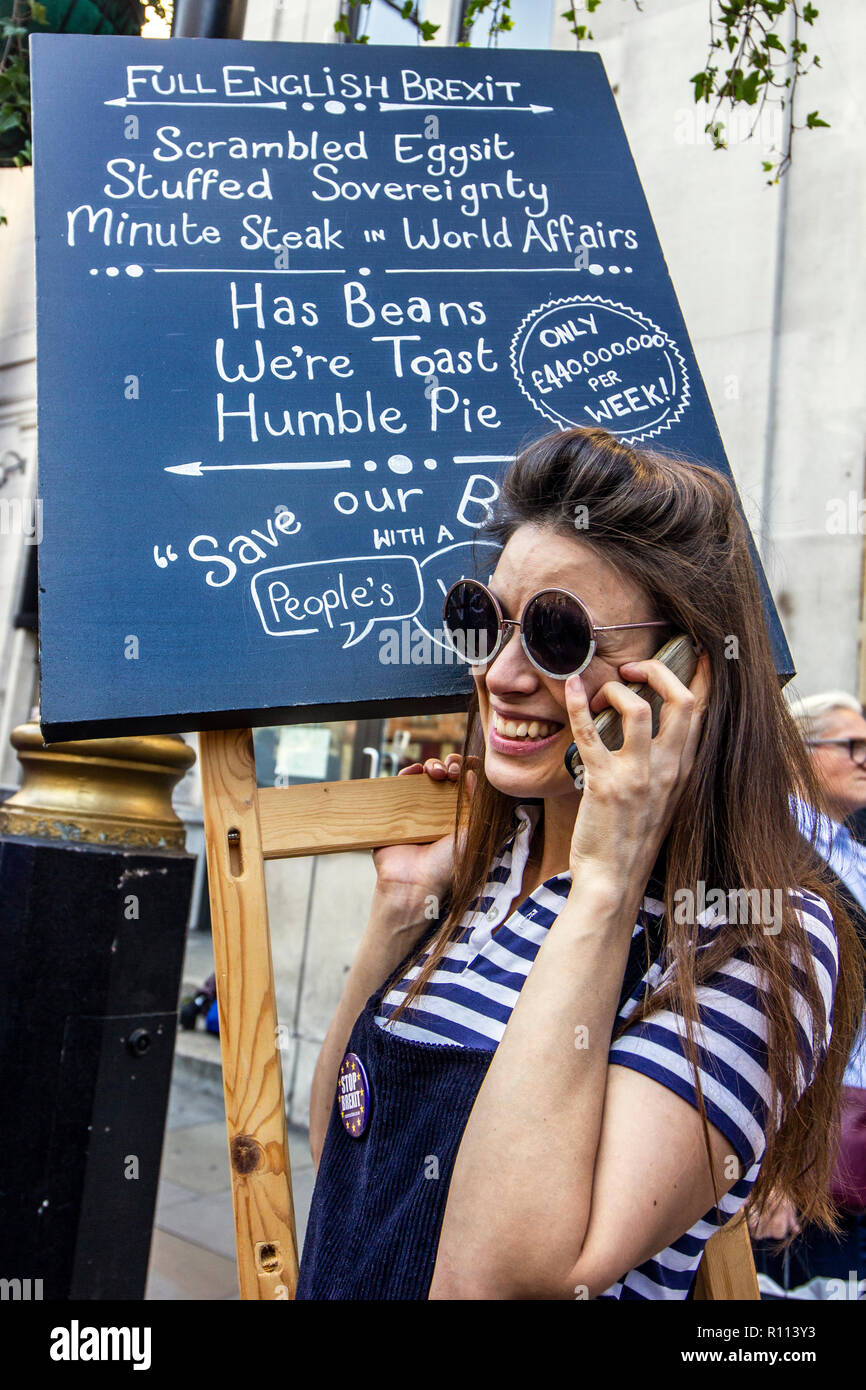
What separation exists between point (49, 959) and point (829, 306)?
5009mm

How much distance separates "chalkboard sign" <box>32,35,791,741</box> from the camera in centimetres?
176

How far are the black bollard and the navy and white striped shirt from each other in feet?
4.65

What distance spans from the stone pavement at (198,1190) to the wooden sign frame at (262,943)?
2.61 meters

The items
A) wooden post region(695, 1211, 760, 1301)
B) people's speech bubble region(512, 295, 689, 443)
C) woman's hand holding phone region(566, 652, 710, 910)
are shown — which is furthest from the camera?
people's speech bubble region(512, 295, 689, 443)

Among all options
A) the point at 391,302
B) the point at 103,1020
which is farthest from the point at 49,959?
the point at 391,302

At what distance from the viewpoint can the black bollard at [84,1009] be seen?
2711 millimetres

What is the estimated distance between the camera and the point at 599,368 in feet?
6.82

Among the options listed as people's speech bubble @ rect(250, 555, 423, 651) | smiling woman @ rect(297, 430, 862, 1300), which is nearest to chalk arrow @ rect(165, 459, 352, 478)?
people's speech bubble @ rect(250, 555, 423, 651)

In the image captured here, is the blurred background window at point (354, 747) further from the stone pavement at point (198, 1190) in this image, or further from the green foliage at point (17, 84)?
the green foliage at point (17, 84)

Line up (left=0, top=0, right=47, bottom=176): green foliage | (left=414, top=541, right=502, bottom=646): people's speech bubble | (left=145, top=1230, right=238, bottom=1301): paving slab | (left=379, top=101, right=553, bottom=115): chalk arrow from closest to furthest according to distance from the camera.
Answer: (left=414, top=541, right=502, bottom=646): people's speech bubble, (left=379, top=101, right=553, bottom=115): chalk arrow, (left=0, top=0, right=47, bottom=176): green foliage, (left=145, top=1230, right=238, bottom=1301): paving slab

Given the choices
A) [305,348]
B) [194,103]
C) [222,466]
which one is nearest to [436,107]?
[194,103]

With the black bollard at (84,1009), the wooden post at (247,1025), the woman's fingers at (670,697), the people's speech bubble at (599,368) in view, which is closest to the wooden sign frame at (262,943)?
the wooden post at (247,1025)

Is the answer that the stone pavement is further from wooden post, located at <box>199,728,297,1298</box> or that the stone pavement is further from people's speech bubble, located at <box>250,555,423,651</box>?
people's speech bubble, located at <box>250,555,423,651</box>

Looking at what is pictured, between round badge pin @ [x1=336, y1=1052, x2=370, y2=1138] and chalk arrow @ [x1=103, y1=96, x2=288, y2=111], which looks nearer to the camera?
round badge pin @ [x1=336, y1=1052, x2=370, y2=1138]
